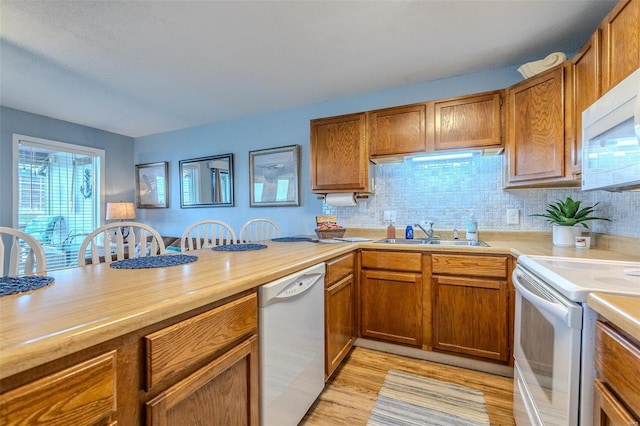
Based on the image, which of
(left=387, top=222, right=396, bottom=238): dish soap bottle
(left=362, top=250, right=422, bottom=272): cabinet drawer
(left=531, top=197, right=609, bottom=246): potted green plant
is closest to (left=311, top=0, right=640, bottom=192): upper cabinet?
(left=531, top=197, right=609, bottom=246): potted green plant

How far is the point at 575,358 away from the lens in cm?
83

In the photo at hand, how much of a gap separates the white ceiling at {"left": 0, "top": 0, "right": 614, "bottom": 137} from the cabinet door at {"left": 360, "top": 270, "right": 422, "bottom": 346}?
167cm

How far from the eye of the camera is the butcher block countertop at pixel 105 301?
1.65ft

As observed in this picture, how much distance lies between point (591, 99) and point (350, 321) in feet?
6.40

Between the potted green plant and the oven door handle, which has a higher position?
the potted green plant

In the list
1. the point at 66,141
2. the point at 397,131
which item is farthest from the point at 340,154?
the point at 66,141

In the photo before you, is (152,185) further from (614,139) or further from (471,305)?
(614,139)

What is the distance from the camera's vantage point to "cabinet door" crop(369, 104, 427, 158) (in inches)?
91.4

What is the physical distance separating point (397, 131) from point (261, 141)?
172cm

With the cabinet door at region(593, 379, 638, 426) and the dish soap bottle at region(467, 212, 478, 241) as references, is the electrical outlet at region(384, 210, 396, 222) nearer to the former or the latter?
the dish soap bottle at region(467, 212, 478, 241)

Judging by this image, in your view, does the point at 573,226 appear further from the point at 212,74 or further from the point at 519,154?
the point at 212,74

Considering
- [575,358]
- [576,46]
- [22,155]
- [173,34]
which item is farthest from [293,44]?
[22,155]

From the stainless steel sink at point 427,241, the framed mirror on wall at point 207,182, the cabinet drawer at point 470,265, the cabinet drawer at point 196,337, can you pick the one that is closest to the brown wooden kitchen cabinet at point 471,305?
the cabinet drawer at point 470,265

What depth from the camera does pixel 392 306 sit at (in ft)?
7.11
